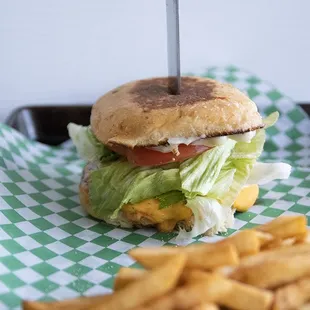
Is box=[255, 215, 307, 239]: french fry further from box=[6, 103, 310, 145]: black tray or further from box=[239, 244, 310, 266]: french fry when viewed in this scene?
box=[6, 103, 310, 145]: black tray

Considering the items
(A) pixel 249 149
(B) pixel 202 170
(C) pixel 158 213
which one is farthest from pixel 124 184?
(A) pixel 249 149

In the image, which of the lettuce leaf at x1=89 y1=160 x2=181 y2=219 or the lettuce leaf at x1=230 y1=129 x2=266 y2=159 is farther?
the lettuce leaf at x1=230 y1=129 x2=266 y2=159

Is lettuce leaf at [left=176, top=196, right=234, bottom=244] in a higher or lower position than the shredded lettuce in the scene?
lower

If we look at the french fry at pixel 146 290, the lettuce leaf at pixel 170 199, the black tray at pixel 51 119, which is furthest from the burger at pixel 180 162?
the black tray at pixel 51 119

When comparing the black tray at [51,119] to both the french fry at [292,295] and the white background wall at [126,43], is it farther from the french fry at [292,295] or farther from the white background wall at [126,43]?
the french fry at [292,295]

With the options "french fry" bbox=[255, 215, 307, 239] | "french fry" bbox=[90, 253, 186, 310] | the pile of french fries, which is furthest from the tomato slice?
"french fry" bbox=[90, 253, 186, 310]

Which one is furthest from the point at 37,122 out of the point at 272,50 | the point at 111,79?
the point at 272,50

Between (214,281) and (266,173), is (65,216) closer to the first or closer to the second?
(266,173)

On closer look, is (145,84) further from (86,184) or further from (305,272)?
(305,272)
